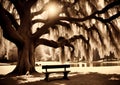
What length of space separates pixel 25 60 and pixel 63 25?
4843mm

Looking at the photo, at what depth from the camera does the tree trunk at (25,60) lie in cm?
1625

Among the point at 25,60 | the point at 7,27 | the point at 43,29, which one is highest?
the point at 43,29

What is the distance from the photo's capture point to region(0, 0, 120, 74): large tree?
16250mm

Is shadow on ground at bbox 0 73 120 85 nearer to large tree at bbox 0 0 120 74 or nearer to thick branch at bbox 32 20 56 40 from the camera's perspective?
large tree at bbox 0 0 120 74

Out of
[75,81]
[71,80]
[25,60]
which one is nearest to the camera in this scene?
[75,81]

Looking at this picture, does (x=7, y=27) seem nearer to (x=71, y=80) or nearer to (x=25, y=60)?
(x=25, y=60)

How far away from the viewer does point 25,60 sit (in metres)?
16.5

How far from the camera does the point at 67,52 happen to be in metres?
20.1

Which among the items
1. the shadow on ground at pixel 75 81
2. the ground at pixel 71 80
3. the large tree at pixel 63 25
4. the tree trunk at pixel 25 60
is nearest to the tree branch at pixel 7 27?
the large tree at pixel 63 25

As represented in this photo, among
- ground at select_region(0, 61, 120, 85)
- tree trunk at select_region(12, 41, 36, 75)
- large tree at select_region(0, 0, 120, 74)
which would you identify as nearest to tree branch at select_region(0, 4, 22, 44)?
large tree at select_region(0, 0, 120, 74)

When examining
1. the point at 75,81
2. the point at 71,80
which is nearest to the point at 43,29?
the point at 71,80

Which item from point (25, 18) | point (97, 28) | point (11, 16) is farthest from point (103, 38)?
point (11, 16)

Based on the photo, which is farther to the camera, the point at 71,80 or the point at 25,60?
the point at 25,60

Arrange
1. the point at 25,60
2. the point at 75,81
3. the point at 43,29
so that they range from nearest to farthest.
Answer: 1. the point at 75,81
2. the point at 25,60
3. the point at 43,29
